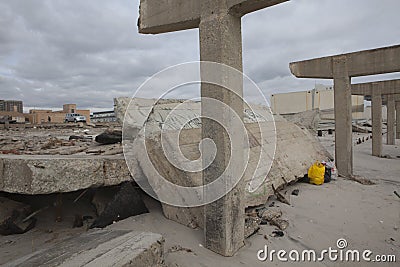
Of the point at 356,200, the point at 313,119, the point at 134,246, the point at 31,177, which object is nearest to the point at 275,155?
the point at 356,200

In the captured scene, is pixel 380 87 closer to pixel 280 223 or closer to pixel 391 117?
pixel 391 117

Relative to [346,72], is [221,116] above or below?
below

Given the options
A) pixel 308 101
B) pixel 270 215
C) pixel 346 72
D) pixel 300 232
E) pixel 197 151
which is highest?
pixel 308 101

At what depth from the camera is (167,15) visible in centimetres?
309

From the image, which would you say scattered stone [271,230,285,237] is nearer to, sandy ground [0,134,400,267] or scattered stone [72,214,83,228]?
sandy ground [0,134,400,267]

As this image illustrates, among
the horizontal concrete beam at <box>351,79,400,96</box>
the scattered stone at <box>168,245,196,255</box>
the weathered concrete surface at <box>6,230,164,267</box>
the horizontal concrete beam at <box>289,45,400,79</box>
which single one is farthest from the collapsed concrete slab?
the horizontal concrete beam at <box>351,79,400,96</box>

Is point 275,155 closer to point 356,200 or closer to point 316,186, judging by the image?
point 316,186

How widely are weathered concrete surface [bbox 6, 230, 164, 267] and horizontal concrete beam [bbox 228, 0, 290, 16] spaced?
2.36 meters

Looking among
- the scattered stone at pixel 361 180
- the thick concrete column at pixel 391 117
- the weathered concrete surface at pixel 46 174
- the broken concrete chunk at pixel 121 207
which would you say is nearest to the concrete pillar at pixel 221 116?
the broken concrete chunk at pixel 121 207

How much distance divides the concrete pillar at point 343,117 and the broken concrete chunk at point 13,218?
21.6 ft

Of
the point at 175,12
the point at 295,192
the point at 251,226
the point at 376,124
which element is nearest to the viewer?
the point at 175,12

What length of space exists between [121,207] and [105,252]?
5.01 feet

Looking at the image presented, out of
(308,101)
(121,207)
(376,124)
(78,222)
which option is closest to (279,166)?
(121,207)

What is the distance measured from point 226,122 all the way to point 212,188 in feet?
2.42
